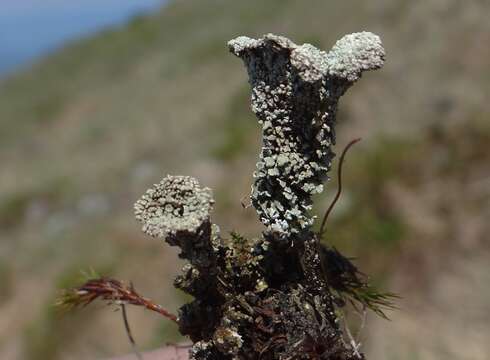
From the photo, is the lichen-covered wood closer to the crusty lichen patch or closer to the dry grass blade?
the crusty lichen patch

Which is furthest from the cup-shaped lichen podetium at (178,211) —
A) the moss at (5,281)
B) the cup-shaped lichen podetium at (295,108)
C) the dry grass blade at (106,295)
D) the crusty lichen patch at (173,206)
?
the moss at (5,281)

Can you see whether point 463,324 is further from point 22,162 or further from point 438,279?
point 22,162

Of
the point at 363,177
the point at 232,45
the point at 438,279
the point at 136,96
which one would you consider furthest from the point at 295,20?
the point at 232,45

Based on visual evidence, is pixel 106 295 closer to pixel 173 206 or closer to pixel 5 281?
pixel 173 206

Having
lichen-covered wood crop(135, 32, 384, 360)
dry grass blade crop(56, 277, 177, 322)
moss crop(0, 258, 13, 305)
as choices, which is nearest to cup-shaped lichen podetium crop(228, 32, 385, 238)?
lichen-covered wood crop(135, 32, 384, 360)

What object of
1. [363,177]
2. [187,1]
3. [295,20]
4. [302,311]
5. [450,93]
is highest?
[187,1]

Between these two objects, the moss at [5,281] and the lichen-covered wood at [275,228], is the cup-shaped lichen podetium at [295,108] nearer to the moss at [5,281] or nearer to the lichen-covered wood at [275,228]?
the lichen-covered wood at [275,228]

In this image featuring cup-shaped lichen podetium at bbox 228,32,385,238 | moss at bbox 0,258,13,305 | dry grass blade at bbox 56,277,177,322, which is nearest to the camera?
cup-shaped lichen podetium at bbox 228,32,385,238
